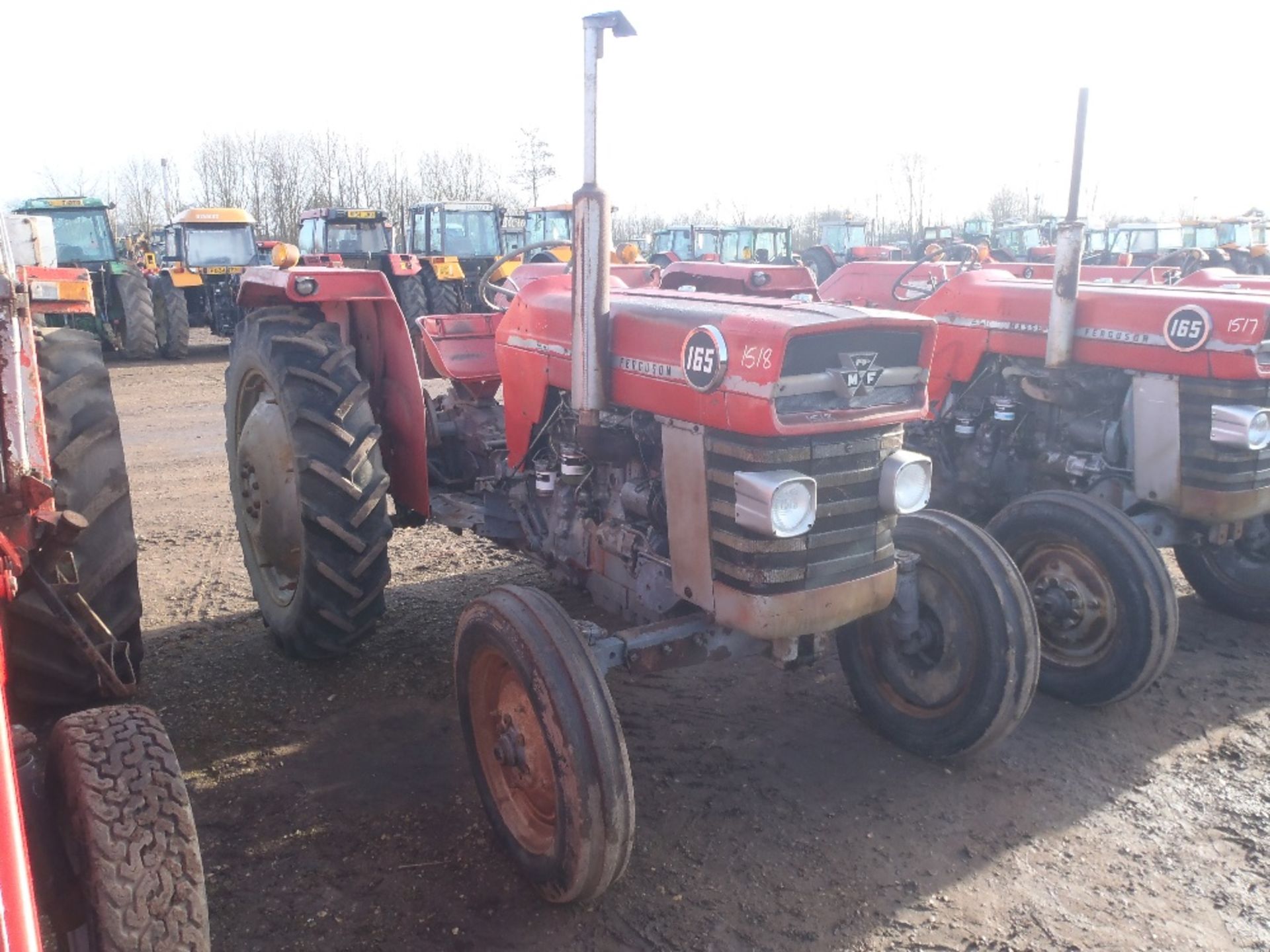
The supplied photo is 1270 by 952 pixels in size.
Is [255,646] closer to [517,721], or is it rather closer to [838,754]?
[517,721]

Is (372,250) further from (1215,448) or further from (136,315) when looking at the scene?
(1215,448)

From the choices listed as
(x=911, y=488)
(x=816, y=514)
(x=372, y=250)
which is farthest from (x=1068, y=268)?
(x=372, y=250)

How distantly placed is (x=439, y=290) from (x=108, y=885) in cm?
1318

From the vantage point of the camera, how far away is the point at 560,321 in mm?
3383

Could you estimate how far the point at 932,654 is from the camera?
328cm

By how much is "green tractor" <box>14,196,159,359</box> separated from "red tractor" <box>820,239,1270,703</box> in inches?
455

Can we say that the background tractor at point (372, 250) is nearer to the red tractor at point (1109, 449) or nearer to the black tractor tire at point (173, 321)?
the black tractor tire at point (173, 321)

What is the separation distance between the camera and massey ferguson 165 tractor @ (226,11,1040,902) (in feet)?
8.30

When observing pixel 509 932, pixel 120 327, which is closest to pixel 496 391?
pixel 509 932

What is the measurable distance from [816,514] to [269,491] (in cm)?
229

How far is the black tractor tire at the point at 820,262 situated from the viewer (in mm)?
19406

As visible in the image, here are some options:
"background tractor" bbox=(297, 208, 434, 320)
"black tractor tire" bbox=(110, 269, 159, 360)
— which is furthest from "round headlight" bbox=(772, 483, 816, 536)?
"black tractor tire" bbox=(110, 269, 159, 360)

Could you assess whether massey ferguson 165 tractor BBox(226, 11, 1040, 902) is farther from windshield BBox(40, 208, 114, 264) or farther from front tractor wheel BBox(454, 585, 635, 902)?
windshield BBox(40, 208, 114, 264)

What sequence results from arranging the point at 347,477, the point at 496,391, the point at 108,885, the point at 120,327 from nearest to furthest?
the point at 108,885, the point at 347,477, the point at 496,391, the point at 120,327
